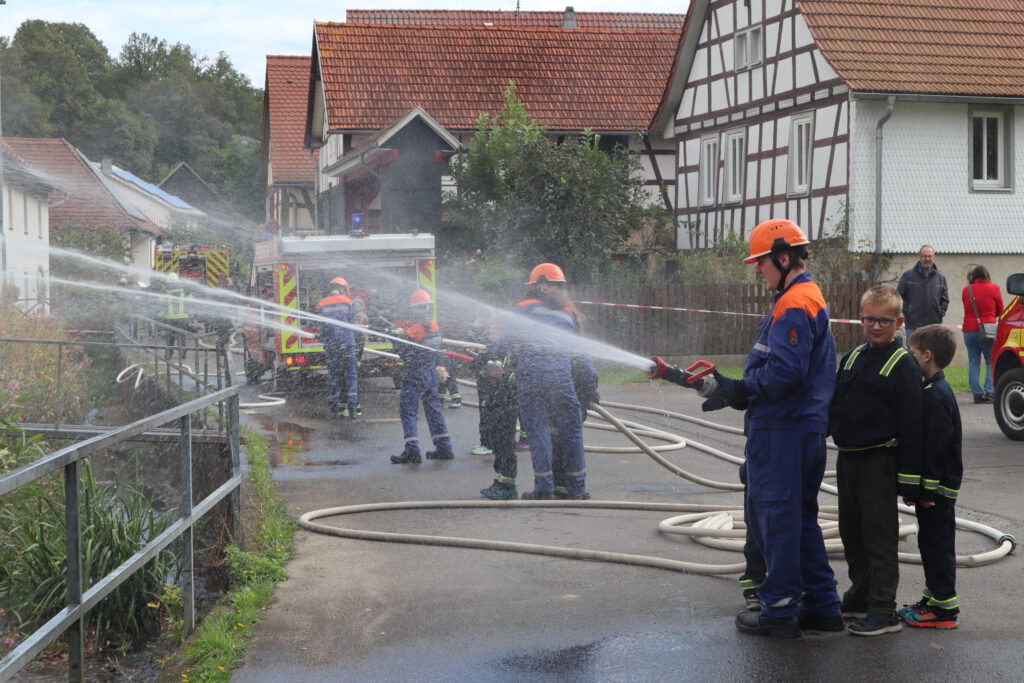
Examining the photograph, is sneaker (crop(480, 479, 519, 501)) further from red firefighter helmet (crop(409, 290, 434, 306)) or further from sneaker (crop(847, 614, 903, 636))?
sneaker (crop(847, 614, 903, 636))

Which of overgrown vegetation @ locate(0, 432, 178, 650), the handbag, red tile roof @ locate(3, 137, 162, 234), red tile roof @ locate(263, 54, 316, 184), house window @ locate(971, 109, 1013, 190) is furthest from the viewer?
red tile roof @ locate(3, 137, 162, 234)

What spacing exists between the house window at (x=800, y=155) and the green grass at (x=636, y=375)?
14.9ft

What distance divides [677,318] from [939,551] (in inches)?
697

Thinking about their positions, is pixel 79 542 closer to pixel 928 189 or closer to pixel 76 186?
pixel 928 189

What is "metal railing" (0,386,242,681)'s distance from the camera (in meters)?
3.99

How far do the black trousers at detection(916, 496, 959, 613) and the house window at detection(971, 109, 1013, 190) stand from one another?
63.1 ft

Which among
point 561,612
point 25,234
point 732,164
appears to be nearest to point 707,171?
point 732,164

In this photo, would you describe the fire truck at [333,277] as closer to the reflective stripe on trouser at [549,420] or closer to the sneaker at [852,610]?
the reflective stripe on trouser at [549,420]

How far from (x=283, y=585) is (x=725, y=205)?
2169 centimetres

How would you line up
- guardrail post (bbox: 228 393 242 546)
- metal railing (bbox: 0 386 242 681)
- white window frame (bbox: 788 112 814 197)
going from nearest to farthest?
metal railing (bbox: 0 386 242 681), guardrail post (bbox: 228 393 242 546), white window frame (bbox: 788 112 814 197)

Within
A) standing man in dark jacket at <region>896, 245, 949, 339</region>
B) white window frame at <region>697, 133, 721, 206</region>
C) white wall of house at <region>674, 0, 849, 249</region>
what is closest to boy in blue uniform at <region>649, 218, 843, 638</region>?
standing man in dark jacket at <region>896, 245, 949, 339</region>

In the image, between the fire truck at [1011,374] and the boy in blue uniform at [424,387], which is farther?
the fire truck at [1011,374]

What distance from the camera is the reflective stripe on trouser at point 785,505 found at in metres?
5.59

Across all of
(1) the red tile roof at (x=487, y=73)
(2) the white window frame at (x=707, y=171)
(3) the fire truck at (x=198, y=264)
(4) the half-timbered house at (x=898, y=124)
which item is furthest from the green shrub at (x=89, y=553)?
(3) the fire truck at (x=198, y=264)
